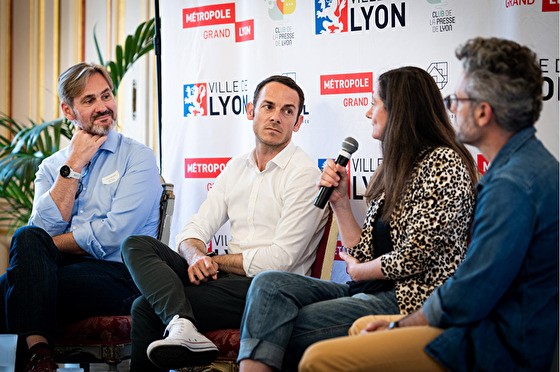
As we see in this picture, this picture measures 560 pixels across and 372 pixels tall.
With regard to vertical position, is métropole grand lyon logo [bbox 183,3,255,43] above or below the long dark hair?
above

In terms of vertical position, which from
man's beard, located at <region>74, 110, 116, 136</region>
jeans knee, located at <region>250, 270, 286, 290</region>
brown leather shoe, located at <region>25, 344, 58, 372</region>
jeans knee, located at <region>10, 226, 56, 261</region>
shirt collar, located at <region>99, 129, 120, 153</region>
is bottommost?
brown leather shoe, located at <region>25, 344, 58, 372</region>

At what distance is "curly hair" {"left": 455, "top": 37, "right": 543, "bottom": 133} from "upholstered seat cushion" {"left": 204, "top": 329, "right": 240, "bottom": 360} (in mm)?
1393

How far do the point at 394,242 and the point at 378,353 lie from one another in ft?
2.53

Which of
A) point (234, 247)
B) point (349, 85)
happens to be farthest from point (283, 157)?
point (349, 85)

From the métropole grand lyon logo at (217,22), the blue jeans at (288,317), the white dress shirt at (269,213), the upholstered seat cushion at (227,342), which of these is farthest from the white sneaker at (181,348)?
the métropole grand lyon logo at (217,22)

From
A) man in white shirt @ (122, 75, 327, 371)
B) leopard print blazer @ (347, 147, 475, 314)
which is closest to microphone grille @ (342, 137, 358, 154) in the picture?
leopard print blazer @ (347, 147, 475, 314)

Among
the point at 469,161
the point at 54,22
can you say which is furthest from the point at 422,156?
the point at 54,22

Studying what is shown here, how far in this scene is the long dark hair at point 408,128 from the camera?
2.57 metres

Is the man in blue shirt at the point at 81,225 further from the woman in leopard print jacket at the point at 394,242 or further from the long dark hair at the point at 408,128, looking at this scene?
the long dark hair at the point at 408,128

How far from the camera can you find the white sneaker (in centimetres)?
260

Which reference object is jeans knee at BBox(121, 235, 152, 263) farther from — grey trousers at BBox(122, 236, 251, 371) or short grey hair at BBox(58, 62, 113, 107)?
short grey hair at BBox(58, 62, 113, 107)

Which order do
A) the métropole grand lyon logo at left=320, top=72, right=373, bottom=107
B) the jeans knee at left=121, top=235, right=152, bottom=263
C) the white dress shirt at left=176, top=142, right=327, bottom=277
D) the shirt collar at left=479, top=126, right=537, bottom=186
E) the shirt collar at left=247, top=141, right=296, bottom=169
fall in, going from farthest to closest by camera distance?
the métropole grand lyon logo at left=320, top=72, right=373, bottom=107 → the shirt collar at left=247, top=141, right=296, bottom=169 → the white dress shirt at left=176, top=142, right=327, bottom=277 → the jeans knee at left=121, top=235, right=152, bottom=263 → the shirt collar at left=479, top=126, right=537, bottom=186

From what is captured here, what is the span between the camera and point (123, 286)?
3.29 metres

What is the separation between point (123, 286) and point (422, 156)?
146 cm
